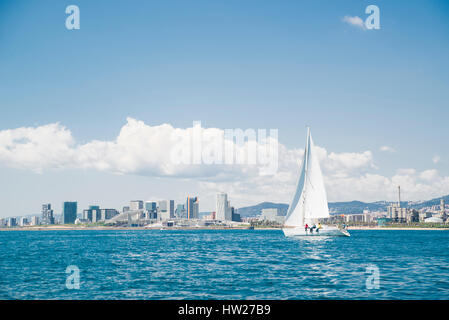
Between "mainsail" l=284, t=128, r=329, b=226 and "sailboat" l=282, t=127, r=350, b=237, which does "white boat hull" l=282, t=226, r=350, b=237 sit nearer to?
"sailboat" l=282, t=127, r=350, b=237

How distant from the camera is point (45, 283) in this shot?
33281 mm

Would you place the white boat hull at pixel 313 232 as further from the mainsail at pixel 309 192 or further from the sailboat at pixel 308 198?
the mainsail at pixel 309 192

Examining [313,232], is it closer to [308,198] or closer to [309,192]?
[308,198]

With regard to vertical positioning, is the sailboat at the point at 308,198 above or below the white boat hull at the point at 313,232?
above

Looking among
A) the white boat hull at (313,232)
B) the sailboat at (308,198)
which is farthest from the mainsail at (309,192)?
the white boat hull at (313,232)

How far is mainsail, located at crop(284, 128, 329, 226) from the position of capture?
94.7 meters

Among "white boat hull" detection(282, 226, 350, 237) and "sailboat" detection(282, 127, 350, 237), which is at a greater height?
"sailboat" detection(282, 127, 350, 237)

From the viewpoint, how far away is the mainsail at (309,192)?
94.7 m

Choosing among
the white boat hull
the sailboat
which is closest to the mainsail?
the sailboat
